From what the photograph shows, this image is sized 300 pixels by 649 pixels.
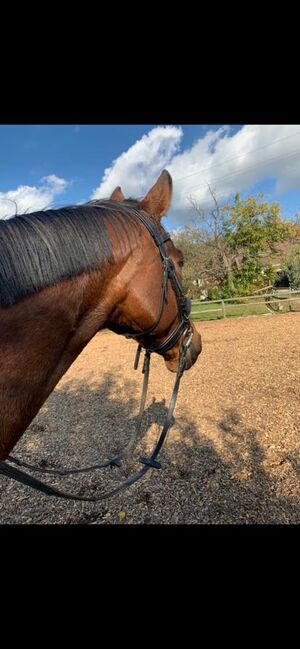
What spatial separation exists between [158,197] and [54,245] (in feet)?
2.57

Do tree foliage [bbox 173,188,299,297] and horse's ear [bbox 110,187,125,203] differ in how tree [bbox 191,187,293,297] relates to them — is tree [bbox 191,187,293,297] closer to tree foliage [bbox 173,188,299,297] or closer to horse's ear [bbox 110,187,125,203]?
tree foliage [bbox 173,188,299,297]

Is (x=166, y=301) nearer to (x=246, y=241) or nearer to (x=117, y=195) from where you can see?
(x=117, y=195)

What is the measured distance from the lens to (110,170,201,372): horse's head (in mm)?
1598

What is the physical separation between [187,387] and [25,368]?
723 cm

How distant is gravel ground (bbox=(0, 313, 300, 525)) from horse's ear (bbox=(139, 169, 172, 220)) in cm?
339

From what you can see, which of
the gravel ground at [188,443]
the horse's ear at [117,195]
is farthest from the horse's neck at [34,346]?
the gravel ground at [188,443]

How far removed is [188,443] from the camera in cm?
524

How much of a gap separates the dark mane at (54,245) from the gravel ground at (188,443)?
11.2ft

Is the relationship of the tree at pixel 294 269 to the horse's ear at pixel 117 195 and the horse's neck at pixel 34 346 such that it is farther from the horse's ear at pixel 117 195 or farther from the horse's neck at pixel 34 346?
the horse's neck at pixel 34 346

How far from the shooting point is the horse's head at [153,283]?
1.60 metres

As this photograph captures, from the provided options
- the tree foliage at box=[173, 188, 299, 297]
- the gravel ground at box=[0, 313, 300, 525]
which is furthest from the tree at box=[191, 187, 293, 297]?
the gravel ground at box=[0, 313, 300, 525]

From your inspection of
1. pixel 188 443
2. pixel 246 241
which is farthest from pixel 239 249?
pixel 188 443
